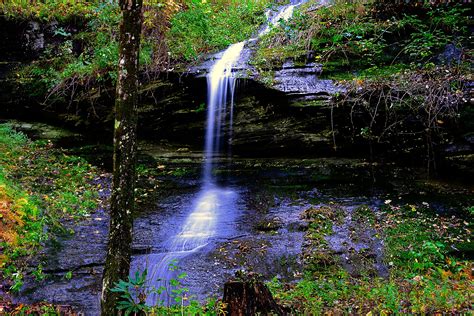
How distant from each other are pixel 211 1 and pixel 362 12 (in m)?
8.00

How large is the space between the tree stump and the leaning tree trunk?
110 centimetres

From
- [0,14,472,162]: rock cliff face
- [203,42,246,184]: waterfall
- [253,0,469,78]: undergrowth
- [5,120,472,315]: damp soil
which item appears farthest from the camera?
[203,42,246,184]: waterfall

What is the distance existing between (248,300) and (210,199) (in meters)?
4.71

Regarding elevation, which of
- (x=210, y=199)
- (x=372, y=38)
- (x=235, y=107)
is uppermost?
(x=372, y=38)

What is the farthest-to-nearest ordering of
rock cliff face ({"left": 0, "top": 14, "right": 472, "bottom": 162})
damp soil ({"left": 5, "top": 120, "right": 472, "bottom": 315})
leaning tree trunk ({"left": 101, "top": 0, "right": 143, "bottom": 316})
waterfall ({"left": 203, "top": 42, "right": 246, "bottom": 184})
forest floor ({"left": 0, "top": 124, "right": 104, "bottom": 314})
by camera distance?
waterfall ({"left": 203, "top": 42, "right": 246, "bottom": 184})
rock cliff face ({"left": 0, "top": 14, "right": 472, "bottom": 162})
damp soil ({"left": 5, "top": 120, "right": 472, "bottom": 315})
forest floor ({"left": 0, "top": 124, "right": 104, "bottom": 314})
leaning tree trunk ({"left": 101, "top": 0, "right": 143, "bottom": 316})

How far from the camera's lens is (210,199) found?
334 inches

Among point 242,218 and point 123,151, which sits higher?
point 123,151

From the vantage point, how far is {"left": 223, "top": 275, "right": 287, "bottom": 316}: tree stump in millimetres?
3834

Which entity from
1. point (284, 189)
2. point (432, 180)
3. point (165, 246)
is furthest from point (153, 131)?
point (432, 180)

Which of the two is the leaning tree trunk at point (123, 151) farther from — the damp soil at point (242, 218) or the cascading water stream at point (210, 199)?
the damp soil at point (242, 218)

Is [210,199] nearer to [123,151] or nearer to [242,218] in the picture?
[242,218]

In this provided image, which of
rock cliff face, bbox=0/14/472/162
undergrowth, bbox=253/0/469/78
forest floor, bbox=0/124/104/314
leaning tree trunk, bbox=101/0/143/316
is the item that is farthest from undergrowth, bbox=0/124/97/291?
undergrowth, bbox=253/0/469/78

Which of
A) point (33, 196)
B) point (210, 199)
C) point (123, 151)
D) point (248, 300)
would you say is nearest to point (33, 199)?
point (33, 196)

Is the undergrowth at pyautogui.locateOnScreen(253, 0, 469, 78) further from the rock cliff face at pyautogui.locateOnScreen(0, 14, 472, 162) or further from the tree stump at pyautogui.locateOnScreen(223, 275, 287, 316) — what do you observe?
the tree stump at pyautogui.locateOnScreen(223, 275, 287, 316)
